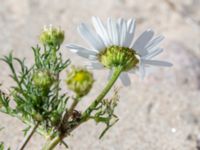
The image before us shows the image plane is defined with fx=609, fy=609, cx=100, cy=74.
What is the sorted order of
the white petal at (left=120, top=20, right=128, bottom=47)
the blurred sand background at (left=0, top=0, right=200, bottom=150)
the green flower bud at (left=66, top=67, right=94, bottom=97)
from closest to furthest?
the green flower bud at (left=66, top=67, right=94, bottom=97) → the white petal at (left=120, top=20, right=128, bottom=47) → the blurred sand background at (left=0, top=0, right=200, bottom=150)

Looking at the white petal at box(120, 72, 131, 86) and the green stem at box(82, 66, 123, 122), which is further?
the white petal at box(120, 72, 131, 86)

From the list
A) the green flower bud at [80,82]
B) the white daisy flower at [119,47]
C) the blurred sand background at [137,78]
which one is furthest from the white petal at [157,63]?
the blurred sand background at [137,78]

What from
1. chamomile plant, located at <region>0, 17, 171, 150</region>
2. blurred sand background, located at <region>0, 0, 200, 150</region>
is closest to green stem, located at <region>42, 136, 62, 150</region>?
chamomile plant, located at <region>0, 17, 171, 150</region>

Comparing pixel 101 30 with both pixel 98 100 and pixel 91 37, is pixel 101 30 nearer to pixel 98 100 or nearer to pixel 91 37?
pixel 91 37

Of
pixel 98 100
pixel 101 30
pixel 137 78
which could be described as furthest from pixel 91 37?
pixel 137 78

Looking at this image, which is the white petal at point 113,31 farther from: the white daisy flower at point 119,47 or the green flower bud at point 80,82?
the green flower bud at point 80,82

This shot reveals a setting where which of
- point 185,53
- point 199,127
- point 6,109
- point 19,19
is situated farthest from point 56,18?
point 6,109

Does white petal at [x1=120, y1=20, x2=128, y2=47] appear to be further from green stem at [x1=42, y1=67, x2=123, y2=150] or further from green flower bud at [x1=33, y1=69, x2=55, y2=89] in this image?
green flower bud at [x1=33, y1=69, x2=55, y2=89]
